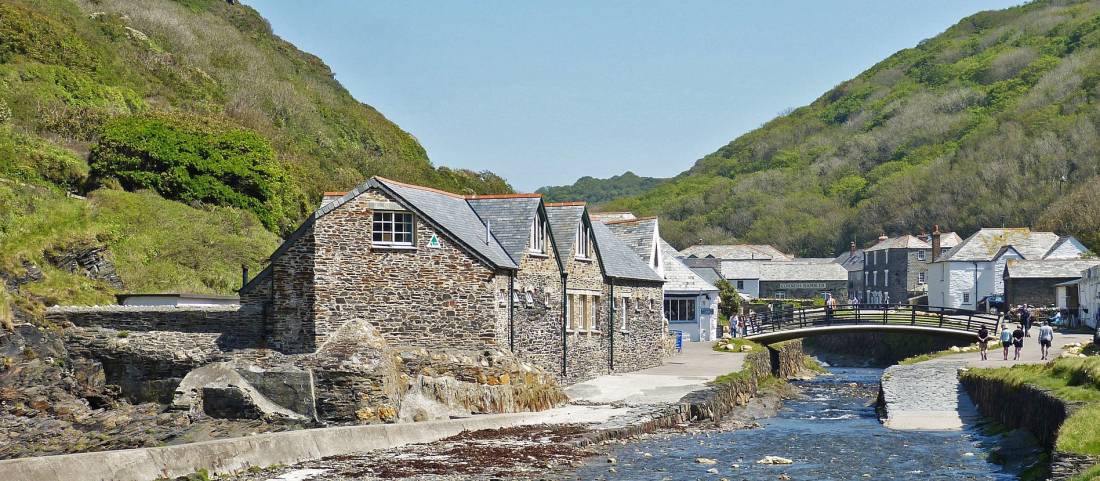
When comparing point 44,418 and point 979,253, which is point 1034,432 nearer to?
point 44,418

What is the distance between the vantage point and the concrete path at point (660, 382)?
3319 cm

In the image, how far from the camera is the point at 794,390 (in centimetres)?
4919

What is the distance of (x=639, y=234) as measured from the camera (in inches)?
2036

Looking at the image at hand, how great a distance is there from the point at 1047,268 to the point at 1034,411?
55796 millimetres

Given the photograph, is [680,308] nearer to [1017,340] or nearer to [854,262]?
[1017,340]

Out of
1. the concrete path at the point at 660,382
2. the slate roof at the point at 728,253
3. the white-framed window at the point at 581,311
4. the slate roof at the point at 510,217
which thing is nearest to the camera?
the slate roof at the point at 510,217

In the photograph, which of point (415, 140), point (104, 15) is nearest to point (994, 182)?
point (415, 140)

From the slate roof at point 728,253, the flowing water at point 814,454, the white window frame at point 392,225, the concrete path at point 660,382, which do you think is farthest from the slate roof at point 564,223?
the slate roof at point 728,253

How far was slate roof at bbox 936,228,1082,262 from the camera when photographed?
87.6 m

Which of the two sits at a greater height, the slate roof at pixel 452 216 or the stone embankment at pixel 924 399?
the slate roof at pixel 452 216

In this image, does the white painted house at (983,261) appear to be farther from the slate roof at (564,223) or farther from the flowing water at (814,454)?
the slate roof at (564,223)

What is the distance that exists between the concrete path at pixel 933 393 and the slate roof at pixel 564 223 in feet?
35.4

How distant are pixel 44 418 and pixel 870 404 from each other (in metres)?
27.8

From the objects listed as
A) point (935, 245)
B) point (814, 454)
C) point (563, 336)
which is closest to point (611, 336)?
point (563, 336)
